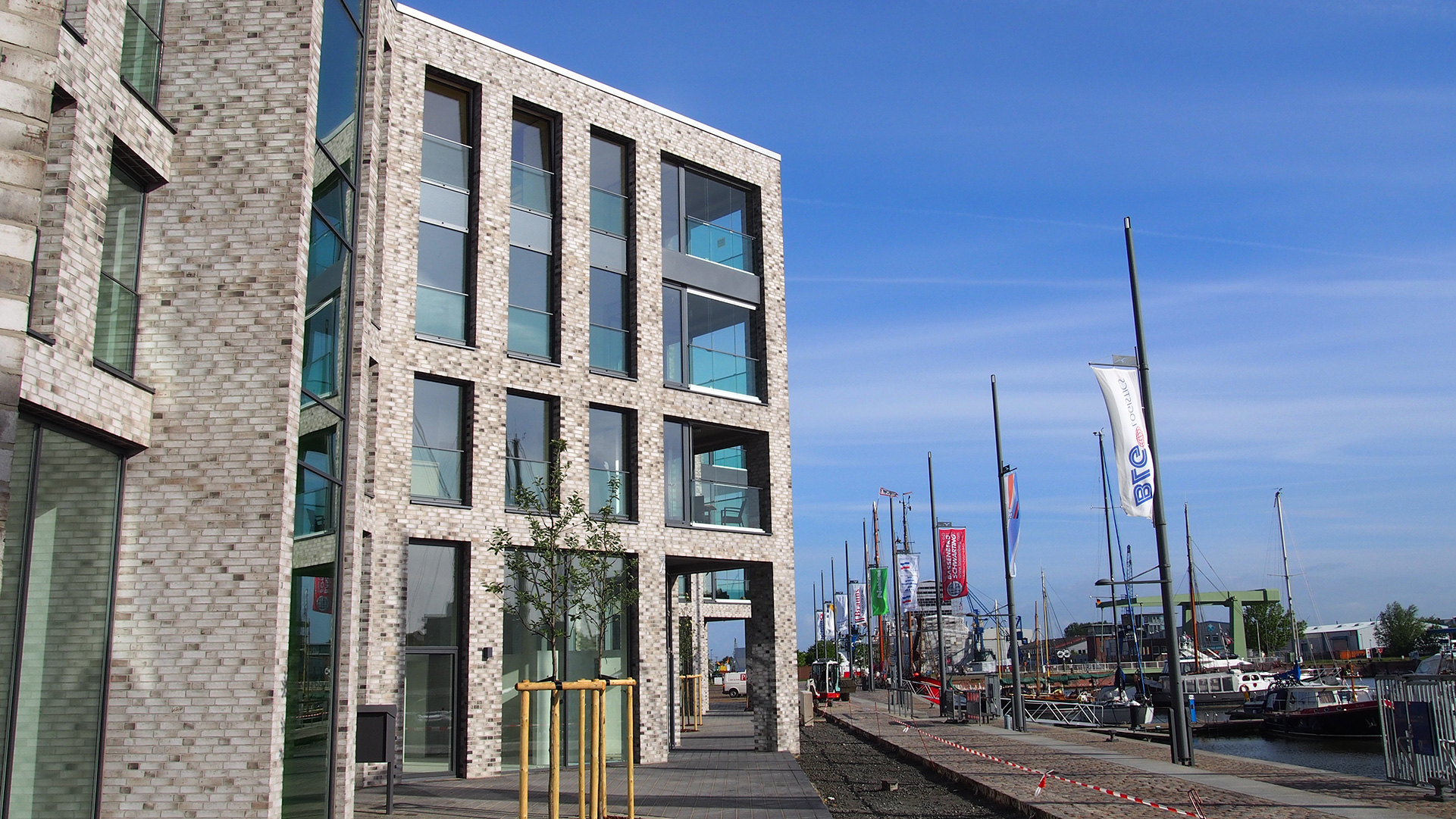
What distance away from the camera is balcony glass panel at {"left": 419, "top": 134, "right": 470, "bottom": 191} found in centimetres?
2166

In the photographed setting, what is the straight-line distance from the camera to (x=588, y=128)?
79.2ft

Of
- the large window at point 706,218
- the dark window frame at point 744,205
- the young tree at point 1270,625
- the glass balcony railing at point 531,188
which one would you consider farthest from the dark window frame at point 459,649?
the young tree at point 1270,625

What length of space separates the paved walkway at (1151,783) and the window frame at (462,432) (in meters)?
10.0

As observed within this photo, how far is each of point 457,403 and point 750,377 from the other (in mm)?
7614

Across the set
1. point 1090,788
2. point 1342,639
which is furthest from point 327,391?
point 1342,639

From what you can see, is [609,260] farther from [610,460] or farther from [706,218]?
[610,460]

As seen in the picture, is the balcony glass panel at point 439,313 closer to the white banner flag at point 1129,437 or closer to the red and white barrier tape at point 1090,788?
the white banner flag at point 1129,437

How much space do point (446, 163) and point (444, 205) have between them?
89cm

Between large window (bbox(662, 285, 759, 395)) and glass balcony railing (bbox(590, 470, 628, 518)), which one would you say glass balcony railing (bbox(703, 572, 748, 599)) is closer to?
large window (bbox(662, 285, 759, 395))

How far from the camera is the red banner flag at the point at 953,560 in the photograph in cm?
3997

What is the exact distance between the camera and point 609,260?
24.0 m

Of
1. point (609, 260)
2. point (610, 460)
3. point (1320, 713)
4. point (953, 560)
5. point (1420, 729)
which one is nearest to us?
point (1420, 729)

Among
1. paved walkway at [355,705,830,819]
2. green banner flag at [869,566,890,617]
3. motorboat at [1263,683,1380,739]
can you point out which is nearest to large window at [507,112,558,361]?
paved walkway at [355,705,830,819]

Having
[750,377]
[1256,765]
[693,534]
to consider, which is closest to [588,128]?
[750,377]
